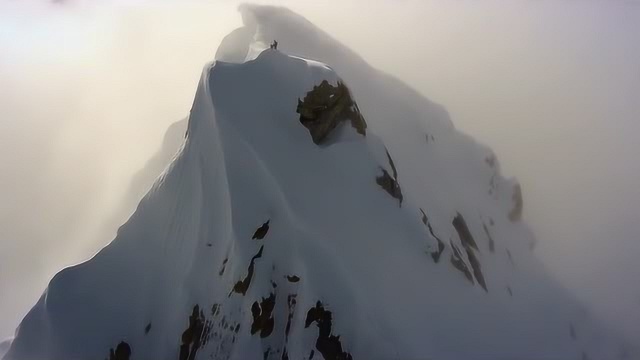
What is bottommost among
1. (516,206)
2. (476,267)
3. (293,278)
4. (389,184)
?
(516,206)

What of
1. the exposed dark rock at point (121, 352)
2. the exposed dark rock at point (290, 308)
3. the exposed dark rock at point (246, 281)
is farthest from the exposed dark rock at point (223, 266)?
the exposed dark rock at point (121, 352)

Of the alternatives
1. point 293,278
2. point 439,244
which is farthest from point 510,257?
A: point 293,278

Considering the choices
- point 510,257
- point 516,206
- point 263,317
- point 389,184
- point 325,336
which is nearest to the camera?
point 325,336

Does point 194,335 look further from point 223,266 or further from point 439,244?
point 439,244

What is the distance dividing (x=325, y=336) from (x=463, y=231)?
6913 mm

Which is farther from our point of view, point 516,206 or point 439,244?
point 516,206

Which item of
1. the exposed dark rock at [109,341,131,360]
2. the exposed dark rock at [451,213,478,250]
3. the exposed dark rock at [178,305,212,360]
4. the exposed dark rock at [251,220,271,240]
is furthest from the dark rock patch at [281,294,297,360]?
the exposed dark rock at [451,213,478,250]

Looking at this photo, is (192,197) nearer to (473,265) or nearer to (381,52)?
(473,265)

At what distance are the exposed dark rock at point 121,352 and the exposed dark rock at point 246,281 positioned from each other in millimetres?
2901

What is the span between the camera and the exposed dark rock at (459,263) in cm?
1644

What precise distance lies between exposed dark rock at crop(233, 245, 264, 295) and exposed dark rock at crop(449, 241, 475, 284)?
5.42m

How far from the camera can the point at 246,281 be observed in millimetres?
13625

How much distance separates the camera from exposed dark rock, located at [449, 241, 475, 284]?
16438 millimetres

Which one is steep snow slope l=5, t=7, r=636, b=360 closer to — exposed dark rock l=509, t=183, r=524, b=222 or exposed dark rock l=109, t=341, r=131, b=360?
exposed dark rock l=109, t=341, r=131, b=360
